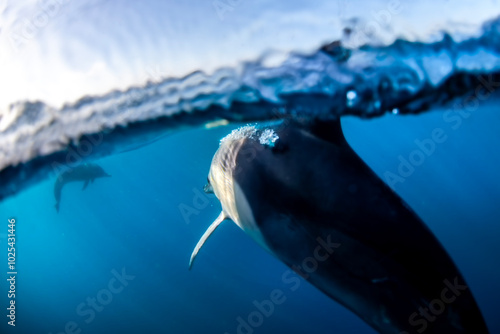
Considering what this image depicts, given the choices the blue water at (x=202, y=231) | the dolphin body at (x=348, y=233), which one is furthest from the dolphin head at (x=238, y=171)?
the blue water at (x=202, y=231)

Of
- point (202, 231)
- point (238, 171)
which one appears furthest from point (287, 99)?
point (202, 231)

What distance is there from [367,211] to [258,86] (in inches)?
52.9

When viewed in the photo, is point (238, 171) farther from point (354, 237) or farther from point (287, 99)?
point (354, 237)

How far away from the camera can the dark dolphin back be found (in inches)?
99.4

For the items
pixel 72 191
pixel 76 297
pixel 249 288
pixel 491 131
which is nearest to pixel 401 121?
pixel 491 131

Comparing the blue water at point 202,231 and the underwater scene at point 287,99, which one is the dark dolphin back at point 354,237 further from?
the blue water at point 202,231

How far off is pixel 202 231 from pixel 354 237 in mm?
26177

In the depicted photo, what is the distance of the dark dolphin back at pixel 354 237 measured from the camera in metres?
2.53

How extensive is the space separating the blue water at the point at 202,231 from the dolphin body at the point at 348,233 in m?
12.4

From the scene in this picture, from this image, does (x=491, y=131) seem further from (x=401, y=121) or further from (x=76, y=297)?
(x=76, y=297)

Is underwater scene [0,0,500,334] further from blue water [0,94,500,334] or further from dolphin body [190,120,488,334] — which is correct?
blue water [0,94,500,334]

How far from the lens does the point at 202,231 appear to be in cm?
2800

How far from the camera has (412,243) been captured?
2576 millimetres

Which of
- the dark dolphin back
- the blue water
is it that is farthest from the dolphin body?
the blue water
